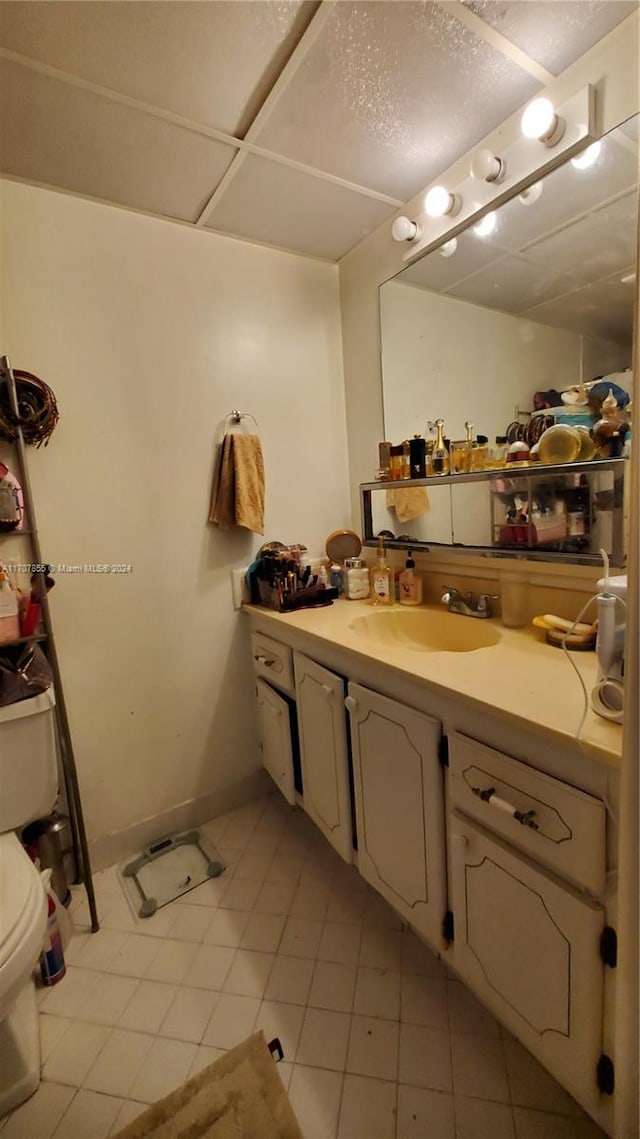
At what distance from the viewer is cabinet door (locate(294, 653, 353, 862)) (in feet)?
4.12

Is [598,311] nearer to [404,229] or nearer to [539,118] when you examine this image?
[539,118]

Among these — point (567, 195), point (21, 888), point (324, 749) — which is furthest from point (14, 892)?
point (567, 195)

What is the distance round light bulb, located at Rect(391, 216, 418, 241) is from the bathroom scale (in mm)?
2220

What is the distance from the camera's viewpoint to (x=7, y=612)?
47.8 inches

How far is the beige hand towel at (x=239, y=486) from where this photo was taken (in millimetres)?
1610

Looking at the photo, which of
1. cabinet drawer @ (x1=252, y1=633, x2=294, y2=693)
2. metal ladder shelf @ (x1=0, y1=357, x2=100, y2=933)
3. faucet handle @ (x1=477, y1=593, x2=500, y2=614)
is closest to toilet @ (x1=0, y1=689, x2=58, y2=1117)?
metal ladder shelf @ (x1=0, y1=357, x2=100, y2=933)

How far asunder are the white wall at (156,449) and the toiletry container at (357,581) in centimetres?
26

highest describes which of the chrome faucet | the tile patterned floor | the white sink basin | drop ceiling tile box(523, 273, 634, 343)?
drop ceiling tile box(523, 273, 634, 343)

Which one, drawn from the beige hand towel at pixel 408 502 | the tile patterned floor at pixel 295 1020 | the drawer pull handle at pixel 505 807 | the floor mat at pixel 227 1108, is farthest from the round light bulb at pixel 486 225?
the floor mat at pixel 227 1108

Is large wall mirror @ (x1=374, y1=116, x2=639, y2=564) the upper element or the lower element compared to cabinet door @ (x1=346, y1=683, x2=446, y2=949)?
upper

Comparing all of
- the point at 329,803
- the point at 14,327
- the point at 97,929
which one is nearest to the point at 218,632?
the point at 329,803

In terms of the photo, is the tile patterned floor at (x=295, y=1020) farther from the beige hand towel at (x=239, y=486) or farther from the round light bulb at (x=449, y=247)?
the round light bulb at (x=449, y=247)

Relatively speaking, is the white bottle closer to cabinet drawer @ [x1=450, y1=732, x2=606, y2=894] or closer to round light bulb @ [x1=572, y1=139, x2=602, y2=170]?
cabinet drawer @ [x1=450, y1=732, x2=606, y2=894]

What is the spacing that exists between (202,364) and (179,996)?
190 cm
